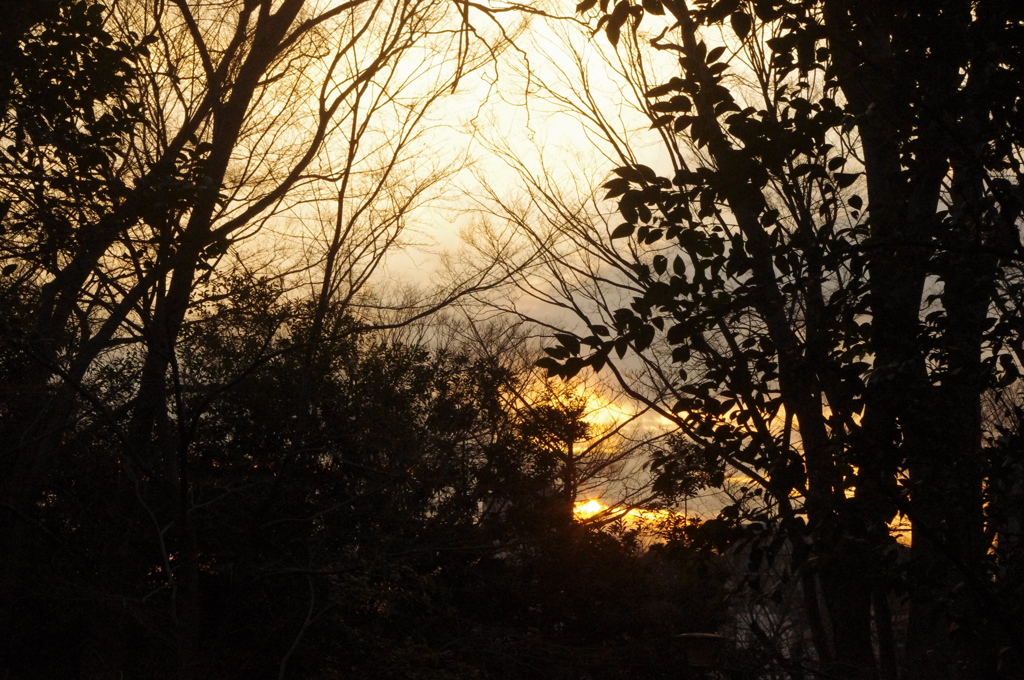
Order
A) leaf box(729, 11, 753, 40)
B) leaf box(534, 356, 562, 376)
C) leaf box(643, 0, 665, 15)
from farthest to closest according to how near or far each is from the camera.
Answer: leaf box(643, 0, 665, 15), leaf box(729, 11, 753, 40), leaf box(534, 356, 562, 376)

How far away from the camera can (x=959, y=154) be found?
2807 millimetres

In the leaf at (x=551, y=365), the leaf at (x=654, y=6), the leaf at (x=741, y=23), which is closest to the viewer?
the leaf at (x=551, y=365)

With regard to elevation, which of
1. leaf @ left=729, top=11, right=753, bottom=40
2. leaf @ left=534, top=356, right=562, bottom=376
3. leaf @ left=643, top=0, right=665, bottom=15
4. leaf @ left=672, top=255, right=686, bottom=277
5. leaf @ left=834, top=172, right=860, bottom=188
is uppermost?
leaf @ left=643, top=0, right=665, bottom=15

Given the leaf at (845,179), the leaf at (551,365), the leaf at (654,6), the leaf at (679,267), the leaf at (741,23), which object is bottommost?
the leaf at (551,365)

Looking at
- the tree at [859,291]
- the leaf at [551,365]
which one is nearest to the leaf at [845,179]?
the tree at [859,291]

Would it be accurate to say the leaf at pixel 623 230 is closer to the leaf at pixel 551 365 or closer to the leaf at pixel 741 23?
the leaf at pixel 551 365

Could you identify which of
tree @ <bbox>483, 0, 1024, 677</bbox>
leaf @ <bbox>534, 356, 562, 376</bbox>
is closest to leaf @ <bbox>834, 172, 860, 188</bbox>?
tree @ <bbox>483, 0, 1024, 677</bbox>

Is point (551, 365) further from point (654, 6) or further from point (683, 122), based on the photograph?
point (654, 6)

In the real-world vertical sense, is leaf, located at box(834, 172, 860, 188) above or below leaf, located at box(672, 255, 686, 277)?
above

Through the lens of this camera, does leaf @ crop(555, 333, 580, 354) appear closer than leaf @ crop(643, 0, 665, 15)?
Yes

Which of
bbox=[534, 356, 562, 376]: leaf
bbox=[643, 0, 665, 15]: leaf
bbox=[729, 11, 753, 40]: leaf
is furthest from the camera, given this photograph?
bbox=[643, 0, 665, 15]: leaf

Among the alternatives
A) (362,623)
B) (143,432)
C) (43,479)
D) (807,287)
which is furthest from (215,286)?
(807,287)

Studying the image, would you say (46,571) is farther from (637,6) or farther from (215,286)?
(637,6)

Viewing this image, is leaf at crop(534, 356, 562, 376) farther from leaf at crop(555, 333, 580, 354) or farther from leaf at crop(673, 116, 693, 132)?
leaf at crop(673, 116, 693, 132)
